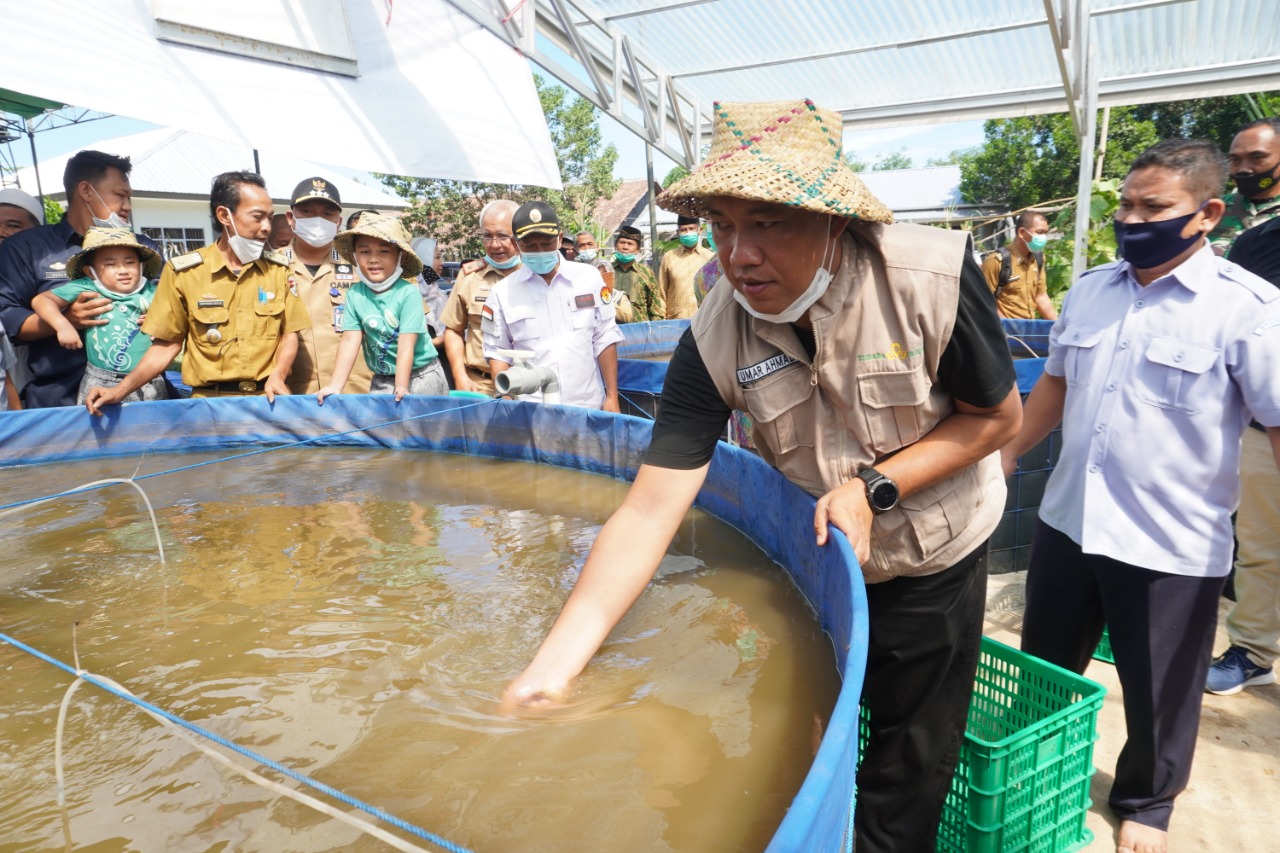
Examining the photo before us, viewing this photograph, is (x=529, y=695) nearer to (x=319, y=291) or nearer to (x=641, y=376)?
(x=641, y=376)

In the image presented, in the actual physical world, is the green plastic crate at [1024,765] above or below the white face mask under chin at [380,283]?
below

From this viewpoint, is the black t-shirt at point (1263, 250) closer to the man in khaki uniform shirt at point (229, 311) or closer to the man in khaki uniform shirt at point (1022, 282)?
the man in khaki uniform shirt at point (1022, 282)

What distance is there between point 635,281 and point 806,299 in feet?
21.3

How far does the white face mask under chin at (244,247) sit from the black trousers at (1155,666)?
3674 millimetres

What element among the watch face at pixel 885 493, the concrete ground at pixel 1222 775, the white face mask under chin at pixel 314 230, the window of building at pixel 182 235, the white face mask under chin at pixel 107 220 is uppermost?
the window of building at pixel 182 235

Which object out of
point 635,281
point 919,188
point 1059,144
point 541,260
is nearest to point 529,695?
point 541,260

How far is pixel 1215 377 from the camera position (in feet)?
6.24

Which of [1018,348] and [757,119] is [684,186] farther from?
[1018,348]

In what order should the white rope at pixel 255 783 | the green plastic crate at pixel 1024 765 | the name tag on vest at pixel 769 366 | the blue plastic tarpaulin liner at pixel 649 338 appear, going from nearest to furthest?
the white rope at pixel 255 783 → the name tag on vest at pixel 769 366 → the green plastic crate at pixel 1024 765 → the blue plastic tarpaulin liner at pixel 649 338

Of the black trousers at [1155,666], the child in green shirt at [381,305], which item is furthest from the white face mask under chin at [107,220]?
the black trousers at [1155,666]

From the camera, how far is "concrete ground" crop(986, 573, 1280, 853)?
2068 mm

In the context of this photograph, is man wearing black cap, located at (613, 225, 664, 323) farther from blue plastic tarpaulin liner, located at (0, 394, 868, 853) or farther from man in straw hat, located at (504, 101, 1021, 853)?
man in straw hat, located at (504, 101, 1021, 853)

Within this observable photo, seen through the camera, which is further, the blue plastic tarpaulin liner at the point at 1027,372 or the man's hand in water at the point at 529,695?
the blue plastic tarpaulin liner at the point at 1027,372

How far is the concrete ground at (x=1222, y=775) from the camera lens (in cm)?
207
